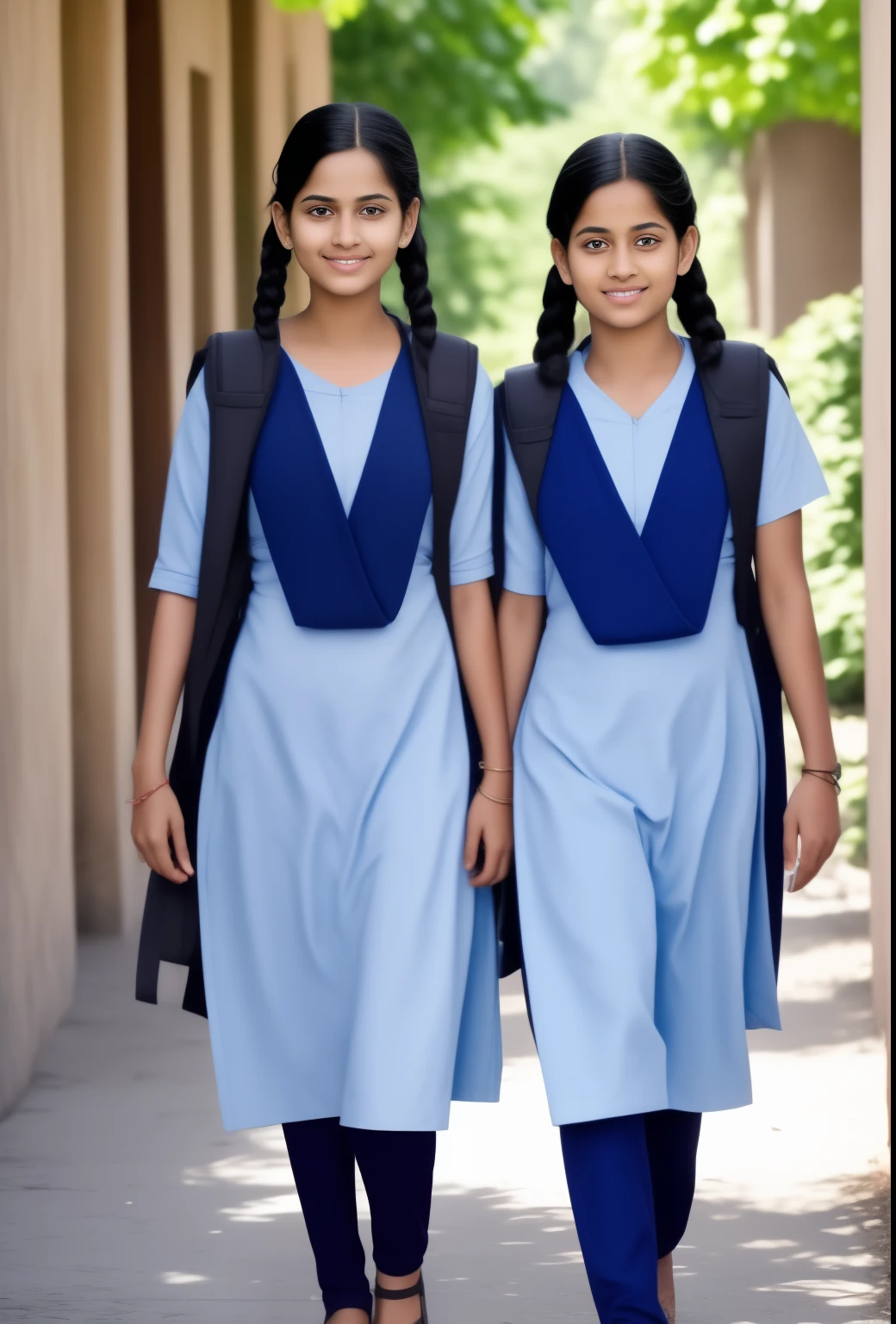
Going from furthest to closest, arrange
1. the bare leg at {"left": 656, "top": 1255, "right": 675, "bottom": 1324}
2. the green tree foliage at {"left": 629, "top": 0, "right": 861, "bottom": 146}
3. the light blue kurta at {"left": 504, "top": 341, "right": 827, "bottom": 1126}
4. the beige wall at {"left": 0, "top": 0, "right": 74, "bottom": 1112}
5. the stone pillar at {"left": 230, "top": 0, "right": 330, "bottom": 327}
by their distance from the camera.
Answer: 1. the green tree foliage at {"left": 629, "top": 0, "right": 861, "bottom": 146}
2. the stone pillar at {"left": 230, "top": 0, "right": 330, "bottom": 327}
3. the beige wall at {"left": 0, "top": 0, "right": 74, "bottom": 1112}
4. the bare leg at {"left": 656, "top": 1255, "right": 675, "bottom": 1324}
5. the light blue kurta at {"left": 504, "top": 341, "right": 827, "bottom": 1126}

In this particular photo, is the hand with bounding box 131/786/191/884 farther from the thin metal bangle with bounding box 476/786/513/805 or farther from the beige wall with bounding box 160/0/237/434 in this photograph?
the beige wall with bounding box 160/0/237/434

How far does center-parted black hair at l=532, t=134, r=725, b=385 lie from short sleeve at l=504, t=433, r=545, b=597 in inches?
8.0

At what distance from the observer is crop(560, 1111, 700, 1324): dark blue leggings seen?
3.58 m

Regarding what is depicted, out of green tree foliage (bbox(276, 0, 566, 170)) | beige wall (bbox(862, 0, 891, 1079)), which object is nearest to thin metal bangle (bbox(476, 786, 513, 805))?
beige wall (bbox(862, 0, 891, 1079))

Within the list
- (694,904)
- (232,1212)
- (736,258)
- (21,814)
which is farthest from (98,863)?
(736,258)

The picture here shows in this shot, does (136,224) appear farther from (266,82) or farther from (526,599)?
(526,599)

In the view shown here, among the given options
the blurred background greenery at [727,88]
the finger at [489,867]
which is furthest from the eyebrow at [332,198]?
the blurred background greenery at [727,88]

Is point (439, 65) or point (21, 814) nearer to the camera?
point (21, 814)

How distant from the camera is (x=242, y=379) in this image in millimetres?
3945

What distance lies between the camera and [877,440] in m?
5.79

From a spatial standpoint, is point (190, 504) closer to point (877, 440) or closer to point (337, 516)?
point (337, 516)

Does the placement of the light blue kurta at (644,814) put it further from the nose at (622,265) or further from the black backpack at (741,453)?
the nose at (622,265)

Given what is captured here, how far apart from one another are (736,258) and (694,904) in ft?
97.3

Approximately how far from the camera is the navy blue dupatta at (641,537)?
3809 millimetres
